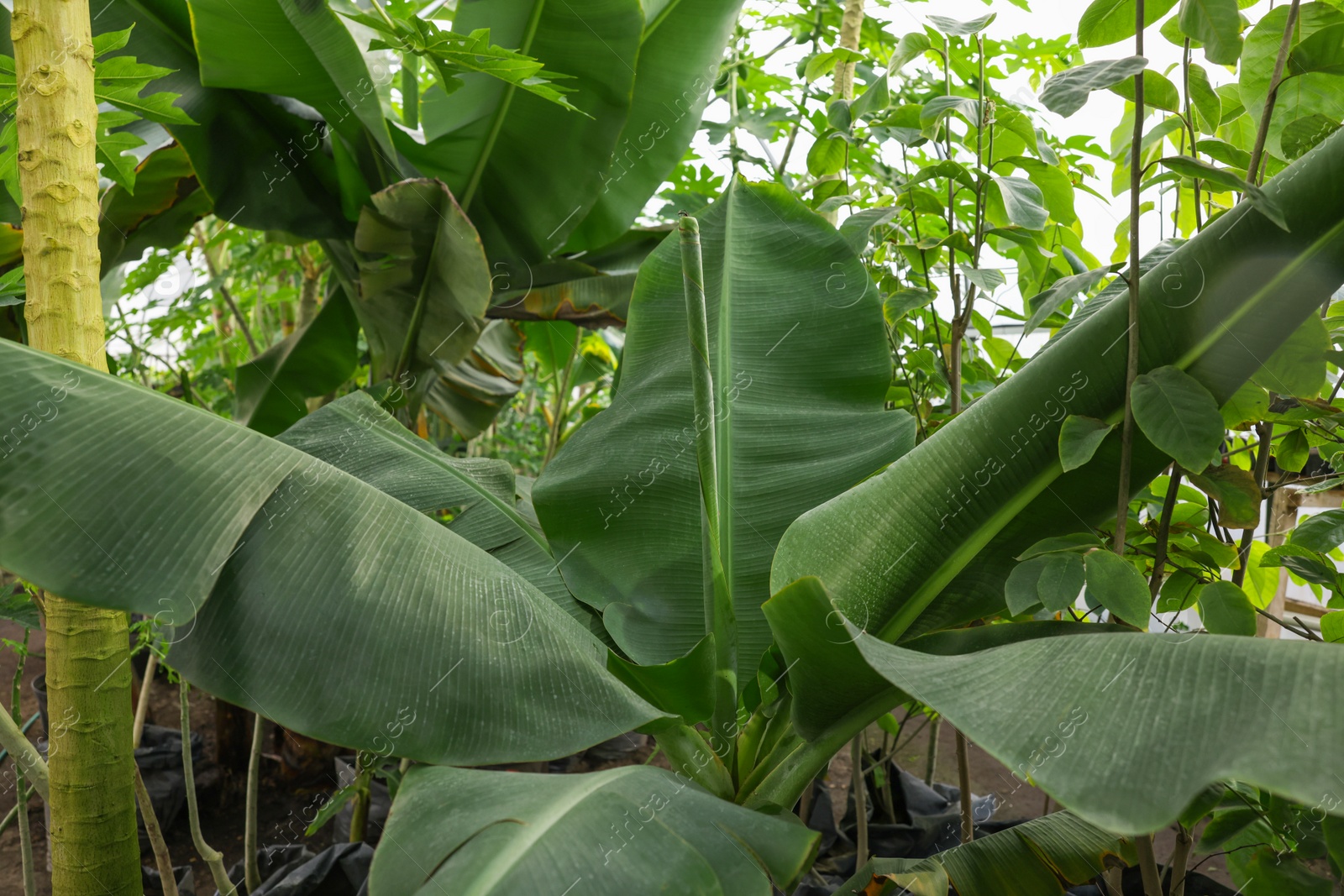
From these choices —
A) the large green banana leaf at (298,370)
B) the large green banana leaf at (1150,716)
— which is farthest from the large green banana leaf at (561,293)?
the large green banana leaf at (1150,716)

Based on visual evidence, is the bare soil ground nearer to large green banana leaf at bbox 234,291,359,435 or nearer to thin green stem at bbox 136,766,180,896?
thin green stem at bbox 136,766,180,896

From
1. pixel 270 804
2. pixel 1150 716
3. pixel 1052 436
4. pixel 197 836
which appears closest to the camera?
pixel 1150 716

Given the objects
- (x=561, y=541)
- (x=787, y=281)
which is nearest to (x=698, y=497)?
(x=561, y=541)

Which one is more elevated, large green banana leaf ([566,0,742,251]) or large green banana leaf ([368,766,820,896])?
large green banana leaf ([566,0,742,251])

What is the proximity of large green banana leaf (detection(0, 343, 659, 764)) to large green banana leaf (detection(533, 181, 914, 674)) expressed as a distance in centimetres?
28

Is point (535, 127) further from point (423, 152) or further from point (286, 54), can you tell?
point (286, 54)

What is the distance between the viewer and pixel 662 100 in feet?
4.70

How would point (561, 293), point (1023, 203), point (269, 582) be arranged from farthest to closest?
point (561, 293) < point (1023, 203) < point (269, 582)

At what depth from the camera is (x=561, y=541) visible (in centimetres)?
92

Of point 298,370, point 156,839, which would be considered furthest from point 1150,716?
point 298,370

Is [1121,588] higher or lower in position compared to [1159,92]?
lower

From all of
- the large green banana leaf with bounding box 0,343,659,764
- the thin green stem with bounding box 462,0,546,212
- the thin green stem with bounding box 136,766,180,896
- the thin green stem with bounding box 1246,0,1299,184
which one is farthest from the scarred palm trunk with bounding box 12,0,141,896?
the thin green stem with bounding box 1246,0,1299,184

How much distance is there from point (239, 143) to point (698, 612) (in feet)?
3.55

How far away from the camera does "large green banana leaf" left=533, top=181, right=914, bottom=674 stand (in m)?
0.88
